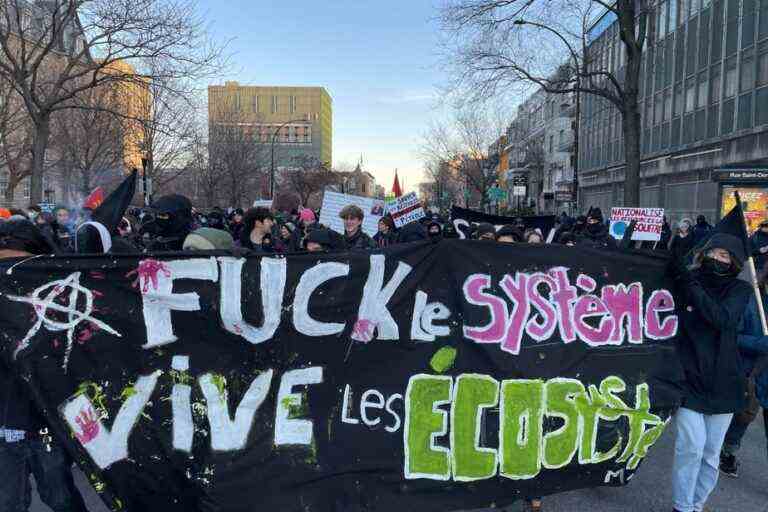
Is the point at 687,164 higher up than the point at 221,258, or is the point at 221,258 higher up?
the point at 687,164

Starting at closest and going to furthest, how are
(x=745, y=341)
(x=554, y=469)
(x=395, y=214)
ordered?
(x=554, y=469), (x=745, y=341), (x=395, y=214)

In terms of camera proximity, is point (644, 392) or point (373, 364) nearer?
point (373, 364)

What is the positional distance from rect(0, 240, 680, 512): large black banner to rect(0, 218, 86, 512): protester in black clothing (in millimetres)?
82

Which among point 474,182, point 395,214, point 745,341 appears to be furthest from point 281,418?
point 474,182

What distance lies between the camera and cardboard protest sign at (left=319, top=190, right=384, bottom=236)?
11.4m

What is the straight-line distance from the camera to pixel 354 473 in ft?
10.9

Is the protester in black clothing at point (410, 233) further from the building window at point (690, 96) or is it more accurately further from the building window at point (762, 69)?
the building window at point (690, 96)

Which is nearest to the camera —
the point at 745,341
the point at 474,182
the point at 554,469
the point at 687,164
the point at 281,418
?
the point at 281,418

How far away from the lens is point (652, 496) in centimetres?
418

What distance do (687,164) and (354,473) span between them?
27623 millimetres

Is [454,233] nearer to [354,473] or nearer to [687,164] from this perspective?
[354,473]

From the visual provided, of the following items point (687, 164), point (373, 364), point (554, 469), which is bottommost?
point (554, 469)

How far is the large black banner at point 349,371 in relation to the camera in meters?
3.17

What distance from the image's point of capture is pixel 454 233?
1122cm
